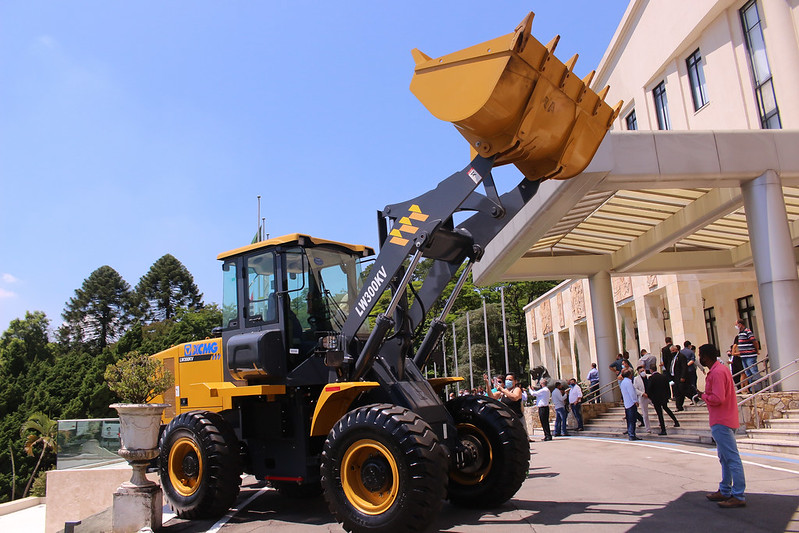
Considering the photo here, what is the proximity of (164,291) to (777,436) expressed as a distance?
96.3m

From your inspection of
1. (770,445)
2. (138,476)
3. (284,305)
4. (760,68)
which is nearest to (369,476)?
(284,305)

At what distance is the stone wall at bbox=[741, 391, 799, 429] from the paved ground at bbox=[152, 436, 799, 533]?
207cm

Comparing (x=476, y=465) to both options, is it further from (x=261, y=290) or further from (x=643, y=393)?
(x=643, y=393)

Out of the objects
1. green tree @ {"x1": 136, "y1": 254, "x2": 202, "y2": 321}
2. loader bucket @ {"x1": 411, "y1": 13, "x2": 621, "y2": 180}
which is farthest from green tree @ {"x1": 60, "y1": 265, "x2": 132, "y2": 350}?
loader bucket @ {"x1": 411, "y1": 13, "x2": 621, "y2": 180}

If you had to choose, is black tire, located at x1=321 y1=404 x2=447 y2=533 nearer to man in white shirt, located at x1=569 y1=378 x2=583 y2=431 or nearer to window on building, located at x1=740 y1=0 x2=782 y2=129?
man in white shirt, located at x1=569 y1=378 x2=583 y2=431

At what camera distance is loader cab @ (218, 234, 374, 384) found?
736 cm

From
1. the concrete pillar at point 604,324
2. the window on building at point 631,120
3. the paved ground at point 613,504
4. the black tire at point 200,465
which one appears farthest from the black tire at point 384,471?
the window on building at point 631,120

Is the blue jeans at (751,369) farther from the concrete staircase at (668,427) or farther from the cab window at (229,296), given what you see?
the cab window at (229,296)

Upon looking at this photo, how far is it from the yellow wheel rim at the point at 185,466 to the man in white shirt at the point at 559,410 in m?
11.7

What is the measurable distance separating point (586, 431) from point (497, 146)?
46.2 feet

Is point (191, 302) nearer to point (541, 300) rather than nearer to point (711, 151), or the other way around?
point (541, 300)

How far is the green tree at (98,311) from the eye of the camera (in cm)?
9594

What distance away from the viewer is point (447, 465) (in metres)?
5.65

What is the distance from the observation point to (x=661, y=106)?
27.4 meters
